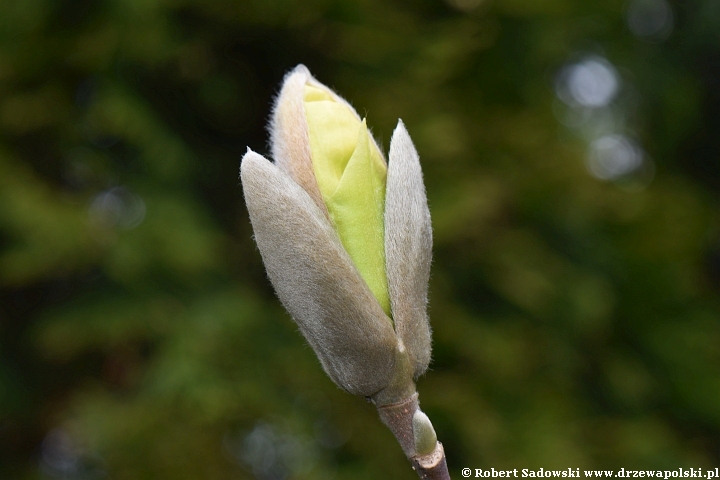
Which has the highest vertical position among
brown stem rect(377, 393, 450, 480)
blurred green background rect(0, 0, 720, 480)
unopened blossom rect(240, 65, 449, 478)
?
unopened blossom rect(240, 65, 449, 478)

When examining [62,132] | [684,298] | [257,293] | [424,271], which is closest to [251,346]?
[257,293]

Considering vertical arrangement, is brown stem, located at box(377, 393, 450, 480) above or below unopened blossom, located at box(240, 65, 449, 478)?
below

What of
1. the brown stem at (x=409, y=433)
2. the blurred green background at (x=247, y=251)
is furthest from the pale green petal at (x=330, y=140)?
the blurred green background at (x=247, y=251)

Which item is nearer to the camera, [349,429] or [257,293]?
[349,429]

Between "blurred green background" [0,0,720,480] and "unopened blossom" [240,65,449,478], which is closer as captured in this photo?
"unopened blossom" [240,65,449,478]

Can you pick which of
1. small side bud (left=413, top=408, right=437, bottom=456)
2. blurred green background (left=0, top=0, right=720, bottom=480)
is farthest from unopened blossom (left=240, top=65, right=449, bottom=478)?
blurred green background (left=0, top=0, right=720, bottom=480)

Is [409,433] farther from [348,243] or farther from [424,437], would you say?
[348,243]

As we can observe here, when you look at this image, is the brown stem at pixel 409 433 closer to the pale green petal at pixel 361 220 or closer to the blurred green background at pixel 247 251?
the pale green petal at pixel 361 220

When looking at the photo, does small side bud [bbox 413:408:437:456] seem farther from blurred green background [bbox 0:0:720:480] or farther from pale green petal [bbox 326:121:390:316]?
blurred green background [bbox 0:0:720:480]

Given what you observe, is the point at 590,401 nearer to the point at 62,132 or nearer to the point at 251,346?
the point at 251,346
